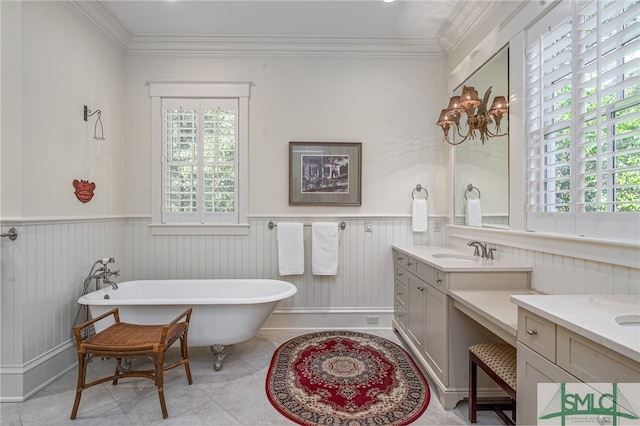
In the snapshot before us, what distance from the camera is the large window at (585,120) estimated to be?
1365 mm

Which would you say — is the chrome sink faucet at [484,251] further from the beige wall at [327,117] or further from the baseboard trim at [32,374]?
the baseboard trim at [32,374]

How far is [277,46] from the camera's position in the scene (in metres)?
3.14

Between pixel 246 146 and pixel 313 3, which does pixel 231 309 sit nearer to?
pixel 246 146

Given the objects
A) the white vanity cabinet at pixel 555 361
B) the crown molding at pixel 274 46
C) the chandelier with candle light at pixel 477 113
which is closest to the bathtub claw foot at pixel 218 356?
the white vanity cabinet at pixel 555 361

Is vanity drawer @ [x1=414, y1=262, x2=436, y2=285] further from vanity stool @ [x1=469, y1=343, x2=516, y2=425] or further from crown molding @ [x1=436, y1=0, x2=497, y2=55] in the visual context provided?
crown molding @ [x1=436, y1=0, x2=497, y2=55]

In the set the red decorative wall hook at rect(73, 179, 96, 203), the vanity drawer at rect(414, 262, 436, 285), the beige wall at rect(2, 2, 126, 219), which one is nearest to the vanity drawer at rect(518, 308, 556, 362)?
the vanity drawer at rect(414, 262, 436, 285)

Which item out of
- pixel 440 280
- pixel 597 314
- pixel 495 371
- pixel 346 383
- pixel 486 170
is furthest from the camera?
pixel 486 170

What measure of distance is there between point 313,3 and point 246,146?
1.41 metres

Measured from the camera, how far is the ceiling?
2.62m

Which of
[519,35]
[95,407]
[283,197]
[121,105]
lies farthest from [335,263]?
[121,105]

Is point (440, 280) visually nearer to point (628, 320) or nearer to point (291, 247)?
point (628, 320)

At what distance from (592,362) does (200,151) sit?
10.6ft

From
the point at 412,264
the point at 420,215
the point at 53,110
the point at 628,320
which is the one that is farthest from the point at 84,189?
the point at 628,320

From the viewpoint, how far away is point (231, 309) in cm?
229
